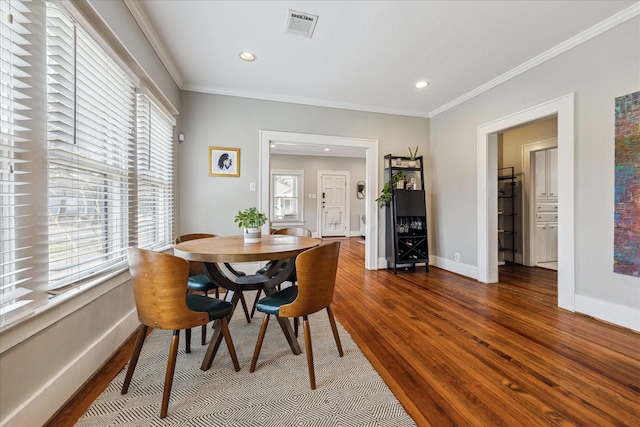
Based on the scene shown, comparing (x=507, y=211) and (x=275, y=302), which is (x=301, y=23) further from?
(x=507, y=211)

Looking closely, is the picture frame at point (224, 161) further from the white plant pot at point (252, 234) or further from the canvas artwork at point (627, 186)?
the canvas artwork at point (627, 186)

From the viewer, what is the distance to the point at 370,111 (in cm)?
392

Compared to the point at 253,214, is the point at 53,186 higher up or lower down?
higher up

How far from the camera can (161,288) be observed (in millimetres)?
1203

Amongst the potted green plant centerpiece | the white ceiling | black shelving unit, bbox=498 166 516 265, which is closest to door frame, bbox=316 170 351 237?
black shelving unit, bbox=498 166 516 265

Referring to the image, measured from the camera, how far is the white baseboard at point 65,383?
1047mm

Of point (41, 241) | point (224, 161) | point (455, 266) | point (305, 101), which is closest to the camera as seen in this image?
point (41, 241)

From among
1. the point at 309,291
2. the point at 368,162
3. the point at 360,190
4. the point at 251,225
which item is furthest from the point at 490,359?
the point at 360,190

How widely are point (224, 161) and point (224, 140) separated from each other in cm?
27

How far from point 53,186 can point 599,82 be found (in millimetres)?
3911

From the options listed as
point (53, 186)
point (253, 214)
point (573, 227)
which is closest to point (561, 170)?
point (573, 227)

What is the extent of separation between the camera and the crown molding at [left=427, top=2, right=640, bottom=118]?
198 cm

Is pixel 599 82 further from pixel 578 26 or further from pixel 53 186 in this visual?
pixel 53 186

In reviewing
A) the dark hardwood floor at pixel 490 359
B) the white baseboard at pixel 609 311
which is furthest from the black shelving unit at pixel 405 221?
the white baseboard at pixel 609 311
